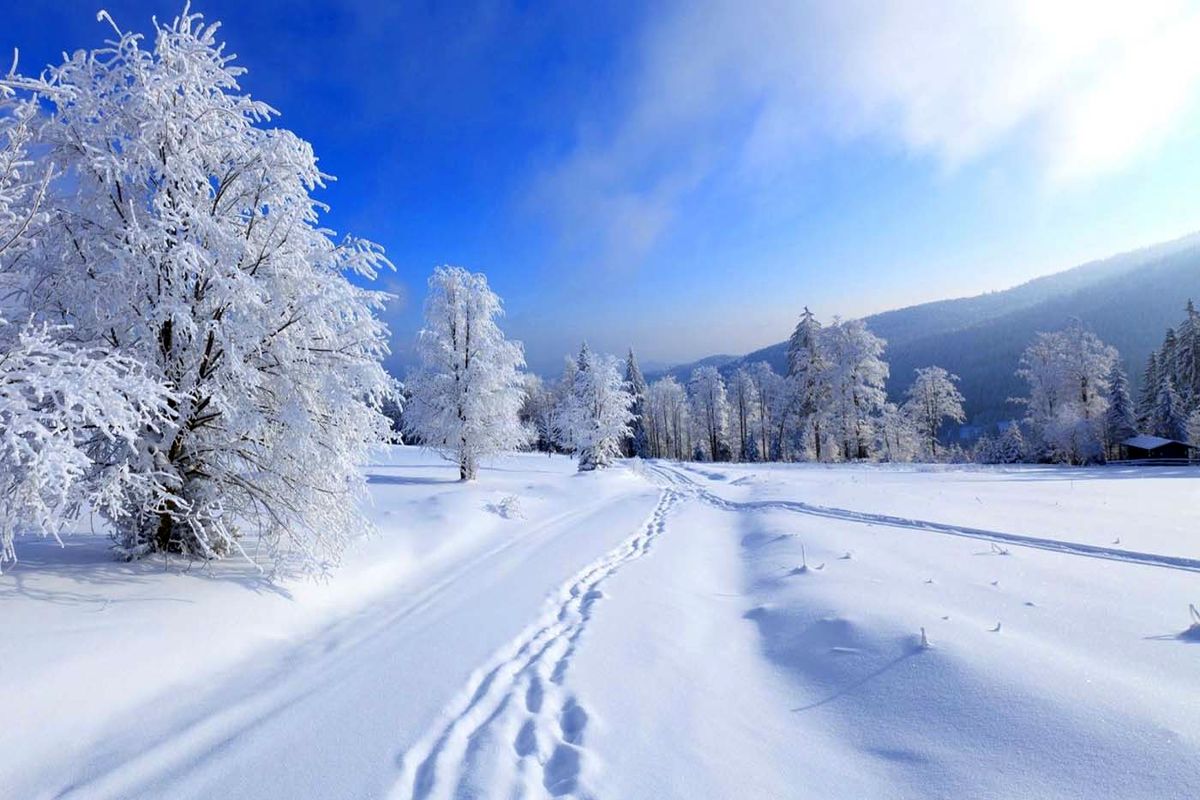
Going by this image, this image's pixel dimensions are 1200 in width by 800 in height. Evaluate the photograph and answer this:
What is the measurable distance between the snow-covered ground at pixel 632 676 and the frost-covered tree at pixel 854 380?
26675mm

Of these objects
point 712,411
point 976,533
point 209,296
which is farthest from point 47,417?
point 712,411

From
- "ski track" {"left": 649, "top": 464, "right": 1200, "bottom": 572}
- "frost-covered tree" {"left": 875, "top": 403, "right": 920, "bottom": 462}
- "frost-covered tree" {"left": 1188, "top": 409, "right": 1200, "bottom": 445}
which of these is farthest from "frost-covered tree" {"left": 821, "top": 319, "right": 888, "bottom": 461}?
"ski track" {"left": 649, "top": 464, "right": 1200, "bottom": 572}

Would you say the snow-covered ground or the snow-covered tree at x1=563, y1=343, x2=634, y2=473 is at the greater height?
the snow-covered tree at x1=563, y1=343, x2=634, y2=473

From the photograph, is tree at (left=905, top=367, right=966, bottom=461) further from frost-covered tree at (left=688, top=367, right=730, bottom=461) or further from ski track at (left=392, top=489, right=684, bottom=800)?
ski track at (left=392, top=489, right=684, bottom=800)

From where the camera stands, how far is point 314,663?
5.26m

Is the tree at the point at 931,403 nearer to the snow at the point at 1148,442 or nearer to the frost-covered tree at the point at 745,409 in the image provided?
the snow at the point at 1148,442

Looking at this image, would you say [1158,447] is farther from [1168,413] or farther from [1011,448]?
[1011,448]

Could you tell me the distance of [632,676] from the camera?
452 cm

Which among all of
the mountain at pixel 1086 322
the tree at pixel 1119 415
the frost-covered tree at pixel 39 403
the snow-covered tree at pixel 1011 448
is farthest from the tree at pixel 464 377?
the mountain at pixel 1086 322

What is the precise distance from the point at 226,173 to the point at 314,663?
21.0ft

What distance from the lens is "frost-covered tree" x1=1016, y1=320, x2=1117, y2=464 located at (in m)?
33.2

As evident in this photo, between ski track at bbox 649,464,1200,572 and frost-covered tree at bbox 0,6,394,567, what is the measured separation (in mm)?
9931

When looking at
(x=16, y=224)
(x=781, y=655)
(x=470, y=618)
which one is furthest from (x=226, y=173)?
(x=781, y=655)

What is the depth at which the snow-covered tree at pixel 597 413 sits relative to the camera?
1232 inches
